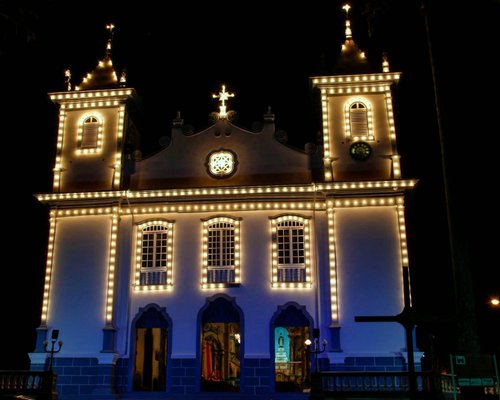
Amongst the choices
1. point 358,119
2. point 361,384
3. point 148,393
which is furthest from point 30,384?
point 358,119

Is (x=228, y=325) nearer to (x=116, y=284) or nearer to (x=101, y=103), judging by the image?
(x=116, y=284)

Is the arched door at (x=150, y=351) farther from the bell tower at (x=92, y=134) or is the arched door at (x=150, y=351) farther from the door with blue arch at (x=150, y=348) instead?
the bell tower at (x=92, y=134)

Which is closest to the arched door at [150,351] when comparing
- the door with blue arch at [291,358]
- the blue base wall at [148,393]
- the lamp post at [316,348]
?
the blue base wall at [148,393]

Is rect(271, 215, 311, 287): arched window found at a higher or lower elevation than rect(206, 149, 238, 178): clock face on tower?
lower

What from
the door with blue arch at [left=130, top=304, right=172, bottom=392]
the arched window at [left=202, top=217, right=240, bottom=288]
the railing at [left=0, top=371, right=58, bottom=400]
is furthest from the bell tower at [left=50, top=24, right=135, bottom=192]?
the railing at [left=0, top=371, right=58, bottom=400]

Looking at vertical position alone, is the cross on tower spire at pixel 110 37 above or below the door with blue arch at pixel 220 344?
above

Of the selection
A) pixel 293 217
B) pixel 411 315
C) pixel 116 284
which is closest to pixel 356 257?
pixel 293 217

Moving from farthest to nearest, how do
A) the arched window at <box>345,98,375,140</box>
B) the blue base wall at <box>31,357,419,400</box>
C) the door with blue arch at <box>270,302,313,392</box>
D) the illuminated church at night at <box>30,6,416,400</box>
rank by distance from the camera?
the arched window at <box>345,98,375,140</box> → the door with blue arch at <box>270,302,313,392</box> → the illuminated church at night at <box>30,6,416,400</box> → the blue base wall at <box>31,357,419,400</box>

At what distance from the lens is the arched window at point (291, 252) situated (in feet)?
78.8

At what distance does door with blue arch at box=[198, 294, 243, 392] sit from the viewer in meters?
23.9

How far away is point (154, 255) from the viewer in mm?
24828

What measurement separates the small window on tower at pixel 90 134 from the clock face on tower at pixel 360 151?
1038 centimetres

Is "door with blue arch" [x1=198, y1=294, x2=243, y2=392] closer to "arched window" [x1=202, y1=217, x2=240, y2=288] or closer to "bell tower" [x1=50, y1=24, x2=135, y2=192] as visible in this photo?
"arched window" [x1=202, y1=217, x2=240, y2=288]

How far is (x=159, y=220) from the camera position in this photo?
25.1 meters
